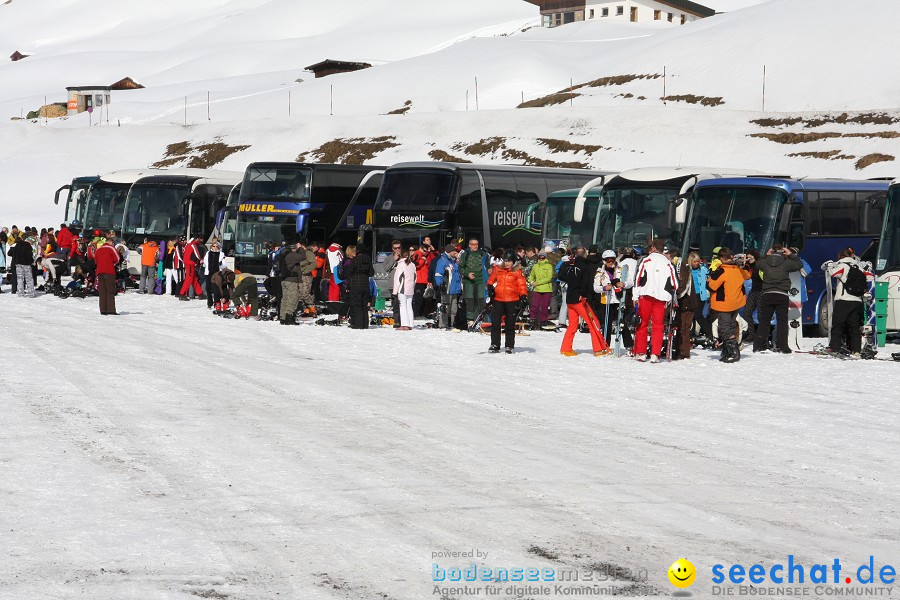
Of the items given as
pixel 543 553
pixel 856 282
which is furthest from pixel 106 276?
pixel 543 553

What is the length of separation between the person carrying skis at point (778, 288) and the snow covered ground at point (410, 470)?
158 centimetres

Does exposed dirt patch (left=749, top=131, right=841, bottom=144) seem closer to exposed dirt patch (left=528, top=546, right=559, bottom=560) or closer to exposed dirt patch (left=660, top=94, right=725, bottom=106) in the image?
exposed dirt patch (left=660, top=94, right=725, bottom=106)

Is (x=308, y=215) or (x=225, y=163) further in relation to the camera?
(x=225, y=163)

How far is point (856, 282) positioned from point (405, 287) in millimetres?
8365

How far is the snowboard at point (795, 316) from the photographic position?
2017 centimetres

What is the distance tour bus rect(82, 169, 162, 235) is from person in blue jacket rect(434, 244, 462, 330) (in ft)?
55.6

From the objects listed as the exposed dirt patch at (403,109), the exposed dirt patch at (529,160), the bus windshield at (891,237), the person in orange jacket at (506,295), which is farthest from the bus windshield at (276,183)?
the exposed dirt patch at (403,109)

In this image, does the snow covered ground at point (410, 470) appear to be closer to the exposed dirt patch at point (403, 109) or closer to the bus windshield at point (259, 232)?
the bus windshield at point (259, 232)

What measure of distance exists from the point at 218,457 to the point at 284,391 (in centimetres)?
417

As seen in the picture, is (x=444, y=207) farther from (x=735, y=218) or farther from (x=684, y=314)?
(x=684, y=314)

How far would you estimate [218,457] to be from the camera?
1059 centimetres

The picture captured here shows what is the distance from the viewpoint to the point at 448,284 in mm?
23641

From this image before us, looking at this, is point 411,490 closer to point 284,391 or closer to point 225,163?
point 284,391

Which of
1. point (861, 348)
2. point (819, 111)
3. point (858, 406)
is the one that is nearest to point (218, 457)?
point (858, 406)
